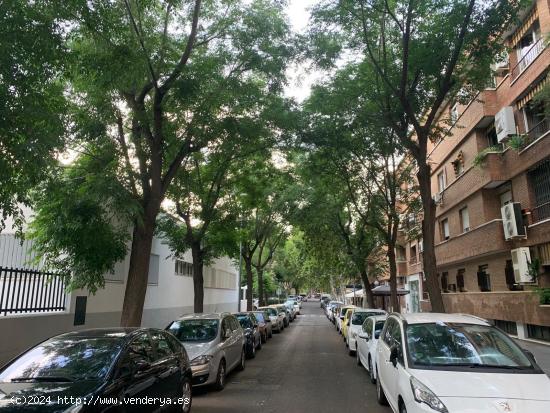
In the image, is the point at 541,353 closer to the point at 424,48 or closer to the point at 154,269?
the point at 424,48

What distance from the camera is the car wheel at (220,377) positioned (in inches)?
370

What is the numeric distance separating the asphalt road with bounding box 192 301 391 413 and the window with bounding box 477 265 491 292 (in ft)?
29.2

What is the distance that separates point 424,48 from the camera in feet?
37.0

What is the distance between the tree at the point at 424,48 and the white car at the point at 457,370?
4685 millimetres

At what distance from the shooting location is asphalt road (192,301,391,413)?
314 inches

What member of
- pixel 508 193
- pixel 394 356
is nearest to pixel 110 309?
pixel 394 356

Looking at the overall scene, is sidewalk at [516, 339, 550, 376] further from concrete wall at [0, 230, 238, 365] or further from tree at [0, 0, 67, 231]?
concrete wall at [0, 230, 238, 365]

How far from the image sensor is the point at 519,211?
52.5 feet

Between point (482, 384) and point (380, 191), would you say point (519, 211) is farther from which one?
point (482, 384)

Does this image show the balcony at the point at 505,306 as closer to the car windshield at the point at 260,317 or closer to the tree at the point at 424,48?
the tree at the point at 424,48

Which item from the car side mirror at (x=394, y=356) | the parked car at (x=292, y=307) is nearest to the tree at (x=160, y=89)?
the car side mirror at (x=394, y=356)

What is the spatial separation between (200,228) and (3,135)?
1262cm

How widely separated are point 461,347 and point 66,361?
200 inches

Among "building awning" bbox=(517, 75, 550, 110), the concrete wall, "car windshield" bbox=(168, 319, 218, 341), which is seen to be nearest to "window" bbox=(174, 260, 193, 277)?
the concrete wall
